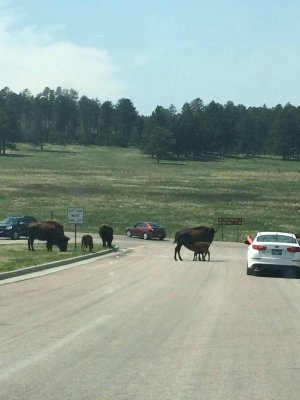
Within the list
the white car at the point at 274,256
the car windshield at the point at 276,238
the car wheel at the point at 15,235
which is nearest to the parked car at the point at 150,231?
the car wheel at the point at 15,235

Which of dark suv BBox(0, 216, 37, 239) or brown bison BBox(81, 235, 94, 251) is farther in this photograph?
dark suv BBox(0, 216, 37, 239)

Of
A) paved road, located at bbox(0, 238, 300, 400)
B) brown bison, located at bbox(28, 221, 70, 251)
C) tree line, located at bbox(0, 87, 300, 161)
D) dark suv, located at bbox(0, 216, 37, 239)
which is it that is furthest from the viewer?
tree line, located at bbox(0, 87, 300, 161)

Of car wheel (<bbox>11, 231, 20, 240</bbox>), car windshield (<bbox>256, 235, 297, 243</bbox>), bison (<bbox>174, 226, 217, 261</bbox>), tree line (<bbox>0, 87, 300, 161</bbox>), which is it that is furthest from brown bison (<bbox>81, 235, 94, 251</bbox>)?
tree line (<bbox>0, 87, 300, 161</bbox>)

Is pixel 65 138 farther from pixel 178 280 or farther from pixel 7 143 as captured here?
pixel 178 280

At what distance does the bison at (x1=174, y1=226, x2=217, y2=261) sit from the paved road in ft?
41.5

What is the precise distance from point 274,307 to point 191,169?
109541 mm

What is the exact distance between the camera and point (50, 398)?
8039 mm

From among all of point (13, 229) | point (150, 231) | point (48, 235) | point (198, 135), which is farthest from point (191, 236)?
point (198, 135)

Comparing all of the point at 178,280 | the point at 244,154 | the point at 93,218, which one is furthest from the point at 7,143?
the point at 178,280

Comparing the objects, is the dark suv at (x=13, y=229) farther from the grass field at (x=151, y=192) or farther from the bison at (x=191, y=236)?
the bison at (x=191, y=236)

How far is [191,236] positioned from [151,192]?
166 feet

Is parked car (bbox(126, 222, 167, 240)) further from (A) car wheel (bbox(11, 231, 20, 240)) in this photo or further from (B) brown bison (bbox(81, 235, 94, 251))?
(B) brown bison (bbox(81, 235, 94, 251))

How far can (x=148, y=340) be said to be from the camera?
11.9m

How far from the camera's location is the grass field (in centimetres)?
6681
